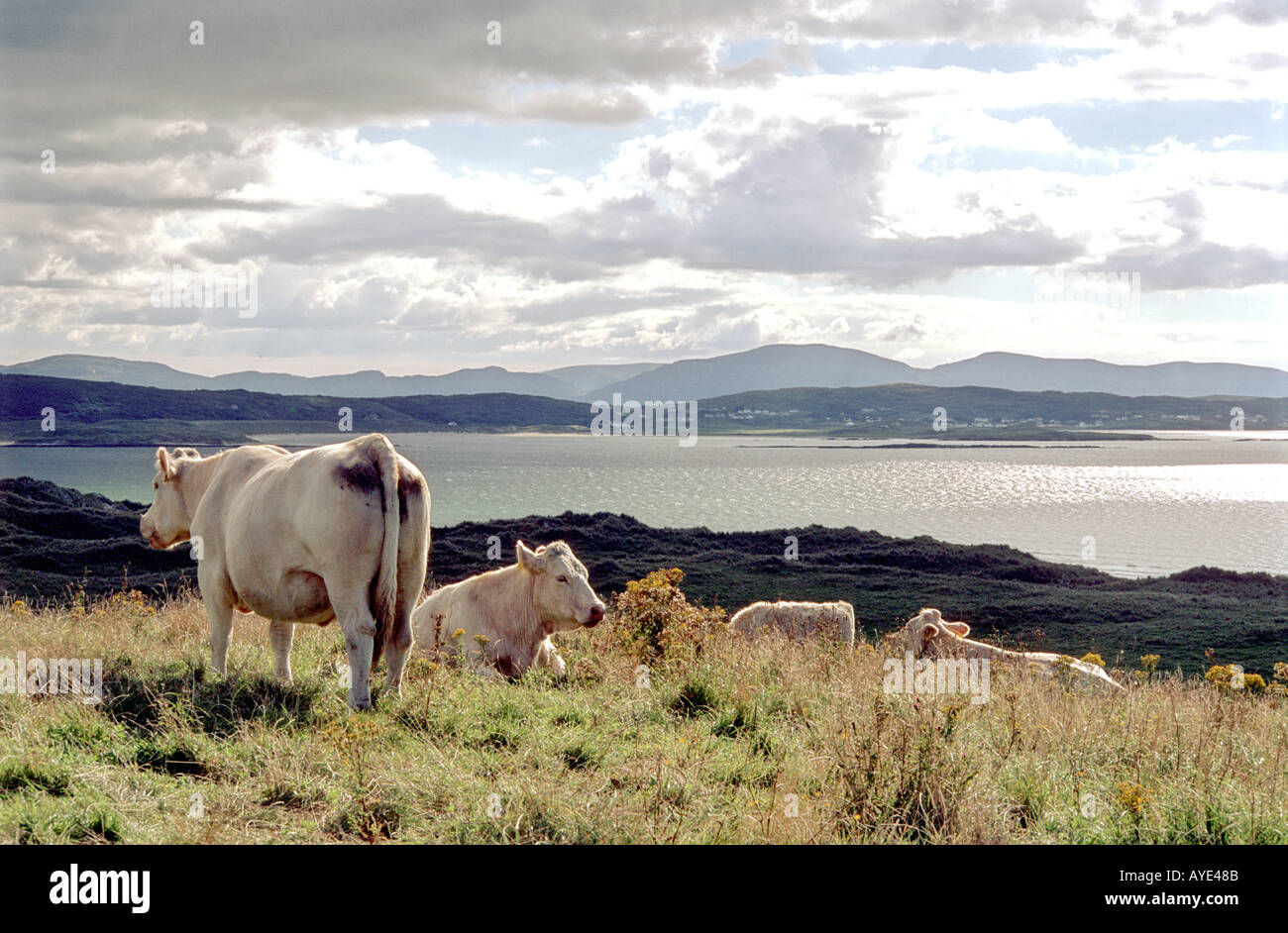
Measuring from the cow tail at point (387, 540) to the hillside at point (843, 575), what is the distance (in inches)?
850

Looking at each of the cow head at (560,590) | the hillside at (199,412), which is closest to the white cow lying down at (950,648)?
the cow head at (560,590)

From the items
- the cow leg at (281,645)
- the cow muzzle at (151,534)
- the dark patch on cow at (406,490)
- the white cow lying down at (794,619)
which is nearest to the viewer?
the dark patch on cow at (406,490)

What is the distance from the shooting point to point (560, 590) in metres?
9.71

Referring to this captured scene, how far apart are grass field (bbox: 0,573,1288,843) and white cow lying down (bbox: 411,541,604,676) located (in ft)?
3.19

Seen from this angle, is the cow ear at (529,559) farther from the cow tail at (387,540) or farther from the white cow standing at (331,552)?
the cow tail at (387,540)

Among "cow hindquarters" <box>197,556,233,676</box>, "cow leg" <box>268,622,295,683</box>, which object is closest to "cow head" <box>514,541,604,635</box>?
"cow leg" <box>268,622,295,683</box>

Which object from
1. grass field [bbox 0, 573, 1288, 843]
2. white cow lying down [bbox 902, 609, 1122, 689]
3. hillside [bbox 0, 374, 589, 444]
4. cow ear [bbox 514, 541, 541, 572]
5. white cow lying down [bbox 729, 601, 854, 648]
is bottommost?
white cow lying down [bbox 729, 601, 854, 648]

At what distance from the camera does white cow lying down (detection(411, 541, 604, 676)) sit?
31.7 ft

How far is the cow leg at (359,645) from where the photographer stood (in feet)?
23.6

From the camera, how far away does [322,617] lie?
7.76 metres

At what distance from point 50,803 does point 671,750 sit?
3556mm

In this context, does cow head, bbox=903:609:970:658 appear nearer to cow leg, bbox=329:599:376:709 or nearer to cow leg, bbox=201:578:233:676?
cow leg, bbox=329:599:376:709
